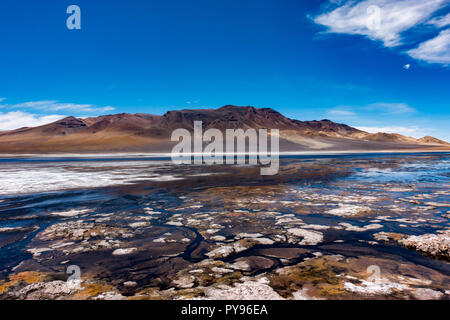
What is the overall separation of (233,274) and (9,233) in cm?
387

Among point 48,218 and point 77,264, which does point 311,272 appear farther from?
point 48,218

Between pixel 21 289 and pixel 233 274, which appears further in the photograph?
pixel 233 274

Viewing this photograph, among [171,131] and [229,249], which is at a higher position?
[171,131]

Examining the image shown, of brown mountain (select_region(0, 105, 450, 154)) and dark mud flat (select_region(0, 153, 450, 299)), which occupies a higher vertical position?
brown mountain (select_region(0, 105, 450, 154))

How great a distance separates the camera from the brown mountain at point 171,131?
7262 cm

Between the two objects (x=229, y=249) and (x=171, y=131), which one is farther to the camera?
(x=171, y=131)

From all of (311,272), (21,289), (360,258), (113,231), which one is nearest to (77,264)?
(21,289)

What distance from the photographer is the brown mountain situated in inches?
2859

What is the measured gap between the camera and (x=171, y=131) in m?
103

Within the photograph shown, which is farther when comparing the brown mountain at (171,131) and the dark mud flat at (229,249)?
the brown mountain at (171,131)

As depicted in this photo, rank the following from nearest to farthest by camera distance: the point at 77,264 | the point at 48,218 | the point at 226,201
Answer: the point at 77,264 → the point at 48,218 → the point at 226,201

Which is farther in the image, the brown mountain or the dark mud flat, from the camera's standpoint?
the brown mountain

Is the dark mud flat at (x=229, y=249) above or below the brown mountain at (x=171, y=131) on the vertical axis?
below

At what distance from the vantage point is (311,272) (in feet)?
8.82
